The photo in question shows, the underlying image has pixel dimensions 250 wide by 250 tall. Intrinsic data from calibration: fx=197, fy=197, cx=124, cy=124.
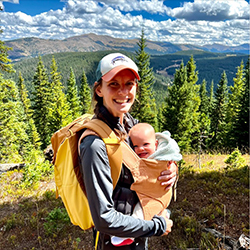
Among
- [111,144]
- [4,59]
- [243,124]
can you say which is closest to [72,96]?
[4,59]

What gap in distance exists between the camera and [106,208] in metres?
1.67

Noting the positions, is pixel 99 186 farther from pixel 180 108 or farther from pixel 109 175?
pixel 180 108

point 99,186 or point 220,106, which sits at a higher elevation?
point 99,186

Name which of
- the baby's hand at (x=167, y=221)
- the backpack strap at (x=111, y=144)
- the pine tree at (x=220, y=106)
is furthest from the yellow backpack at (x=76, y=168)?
the pine tree at (x=220, y=106)

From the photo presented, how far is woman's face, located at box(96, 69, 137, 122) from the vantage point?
1.97 meters

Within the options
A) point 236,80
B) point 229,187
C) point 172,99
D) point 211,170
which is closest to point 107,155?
point 229,187

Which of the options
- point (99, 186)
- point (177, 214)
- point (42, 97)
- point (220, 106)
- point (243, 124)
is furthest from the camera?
point (220, 106)

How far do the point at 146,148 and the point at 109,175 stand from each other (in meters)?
0.76

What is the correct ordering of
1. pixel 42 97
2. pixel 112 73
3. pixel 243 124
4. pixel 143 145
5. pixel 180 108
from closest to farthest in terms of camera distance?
pixel 112 73 < pixel 143 145 < pixel 180 108 < pixel 243 124 < pixel 42 97

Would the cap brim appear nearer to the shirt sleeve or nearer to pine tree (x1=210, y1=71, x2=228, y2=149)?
the shirt sleeve

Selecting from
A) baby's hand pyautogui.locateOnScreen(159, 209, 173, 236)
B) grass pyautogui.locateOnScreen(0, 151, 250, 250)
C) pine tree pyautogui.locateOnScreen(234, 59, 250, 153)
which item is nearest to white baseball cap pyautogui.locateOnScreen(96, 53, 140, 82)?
baby's hand pyautogui.locateOnScreen(159, 209, 173, 236)

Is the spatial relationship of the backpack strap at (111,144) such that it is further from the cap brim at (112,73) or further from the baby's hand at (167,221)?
the baby's hand at (167,221)

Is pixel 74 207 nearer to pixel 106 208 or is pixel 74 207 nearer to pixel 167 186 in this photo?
pixel 106 208

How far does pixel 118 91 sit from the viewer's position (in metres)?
1.97
